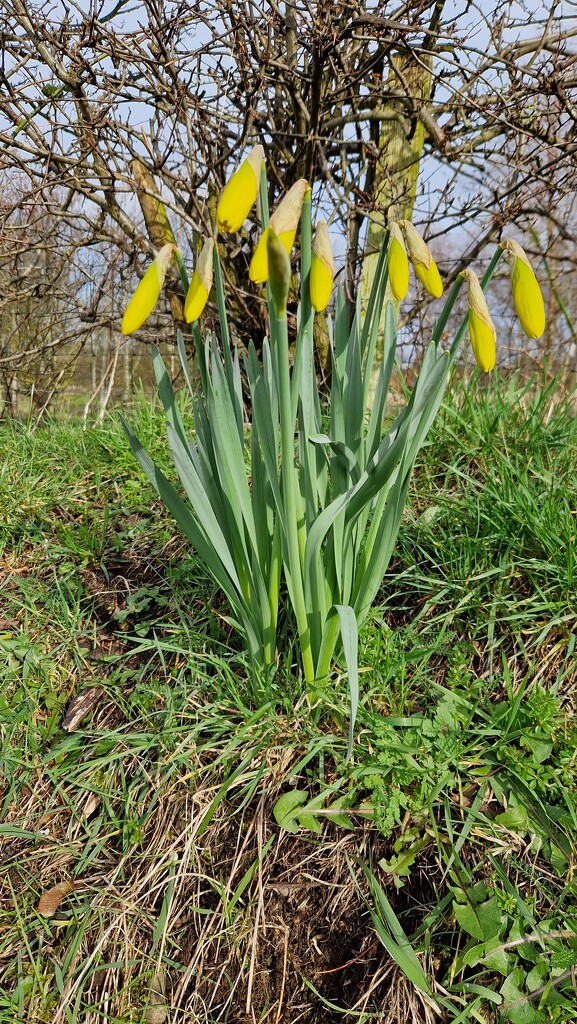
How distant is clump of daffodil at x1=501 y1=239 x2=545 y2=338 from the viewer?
1.18m

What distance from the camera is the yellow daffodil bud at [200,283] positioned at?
1.15m

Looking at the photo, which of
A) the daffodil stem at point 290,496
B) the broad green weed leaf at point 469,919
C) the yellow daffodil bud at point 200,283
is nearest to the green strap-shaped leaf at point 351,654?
the daffodil stem at point 290,496

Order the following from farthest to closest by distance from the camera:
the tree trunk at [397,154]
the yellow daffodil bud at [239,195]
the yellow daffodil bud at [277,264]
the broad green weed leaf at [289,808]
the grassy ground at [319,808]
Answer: the tree trunk at [397,154] → the broad green weed leaf at [289,808] → the grassy ground at [319,808] → the yellow daffodil bud at [239,195] → the yellow daffodil bud at [277,264]

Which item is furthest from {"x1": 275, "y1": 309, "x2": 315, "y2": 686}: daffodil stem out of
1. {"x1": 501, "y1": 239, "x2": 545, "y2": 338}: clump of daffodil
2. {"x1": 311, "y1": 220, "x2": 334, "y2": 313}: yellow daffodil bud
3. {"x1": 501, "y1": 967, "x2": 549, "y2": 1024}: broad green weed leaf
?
{"x1": 501, "y1": 967, "x2": 549, "y2": 1024}: broad green weed leaf

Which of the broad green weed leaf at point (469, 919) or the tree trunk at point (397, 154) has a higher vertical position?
the tree trunk at point (397, 154)

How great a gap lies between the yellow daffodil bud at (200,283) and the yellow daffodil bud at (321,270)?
0.67 feet

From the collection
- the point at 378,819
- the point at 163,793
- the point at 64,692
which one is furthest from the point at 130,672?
the point at 378,819

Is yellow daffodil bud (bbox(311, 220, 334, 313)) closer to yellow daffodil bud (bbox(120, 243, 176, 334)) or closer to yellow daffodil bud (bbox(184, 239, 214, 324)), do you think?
yellow daffodil bud (bbox(184, 239, 214, 324))

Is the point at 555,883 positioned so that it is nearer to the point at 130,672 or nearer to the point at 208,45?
the point at 130,672

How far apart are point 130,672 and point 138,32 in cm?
254

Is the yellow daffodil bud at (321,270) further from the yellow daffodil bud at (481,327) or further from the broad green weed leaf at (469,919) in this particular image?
the broad green weed leaf at (469,919)

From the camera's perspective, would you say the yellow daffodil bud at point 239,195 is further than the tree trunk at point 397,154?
No

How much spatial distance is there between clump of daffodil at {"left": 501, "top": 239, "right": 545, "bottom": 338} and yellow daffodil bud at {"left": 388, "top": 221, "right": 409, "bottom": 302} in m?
0.19

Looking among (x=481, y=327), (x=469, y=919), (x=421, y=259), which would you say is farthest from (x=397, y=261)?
(x=469, y=919)
